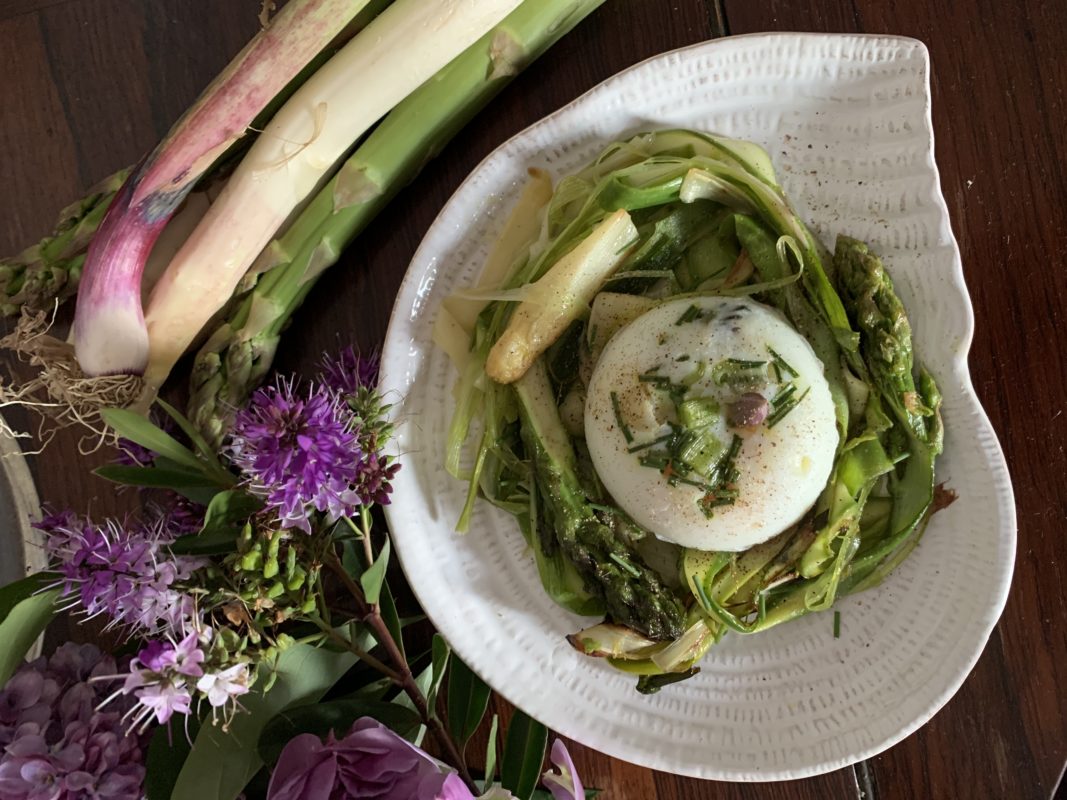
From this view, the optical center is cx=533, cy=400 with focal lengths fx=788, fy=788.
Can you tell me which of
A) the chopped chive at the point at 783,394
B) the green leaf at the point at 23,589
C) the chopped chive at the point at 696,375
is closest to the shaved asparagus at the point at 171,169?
the green leaf at the point at 23,589

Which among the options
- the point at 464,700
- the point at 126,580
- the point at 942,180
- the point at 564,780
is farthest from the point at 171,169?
the point at 942,180

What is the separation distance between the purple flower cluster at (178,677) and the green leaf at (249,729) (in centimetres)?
18

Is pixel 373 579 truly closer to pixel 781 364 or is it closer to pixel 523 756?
pixel 523 756

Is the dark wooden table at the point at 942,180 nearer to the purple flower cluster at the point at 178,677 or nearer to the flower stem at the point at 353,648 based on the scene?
the flower stem at the point at 353,648

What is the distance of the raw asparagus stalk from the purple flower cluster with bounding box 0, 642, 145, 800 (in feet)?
1.55

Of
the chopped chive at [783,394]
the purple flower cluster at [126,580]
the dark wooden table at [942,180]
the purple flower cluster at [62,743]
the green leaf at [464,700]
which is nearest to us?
the purple flower cluster at [126,580]

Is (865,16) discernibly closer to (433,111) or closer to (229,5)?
(433,111)

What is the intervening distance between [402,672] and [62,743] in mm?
516

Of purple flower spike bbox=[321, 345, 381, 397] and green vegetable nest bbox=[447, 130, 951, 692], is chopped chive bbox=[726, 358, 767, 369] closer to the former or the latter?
green vegetable nest bbox=[447, 130, 951, 692]

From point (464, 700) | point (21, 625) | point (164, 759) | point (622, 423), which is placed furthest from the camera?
point (464, 700)

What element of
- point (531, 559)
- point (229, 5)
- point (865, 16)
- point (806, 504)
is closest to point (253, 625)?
point (531, 559)

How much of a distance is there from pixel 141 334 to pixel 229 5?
0.71 m

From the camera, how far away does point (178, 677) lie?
0.92m

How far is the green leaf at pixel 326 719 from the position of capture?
4.02 feet
